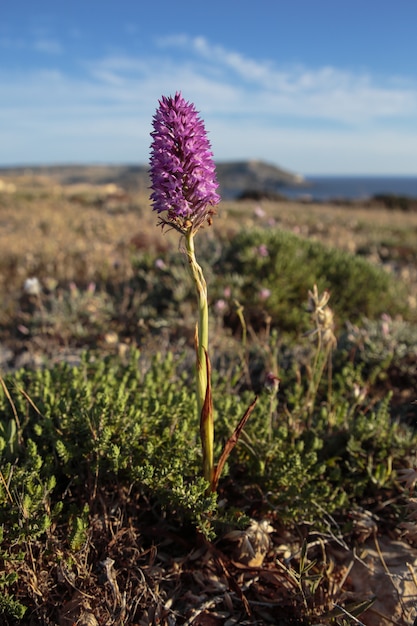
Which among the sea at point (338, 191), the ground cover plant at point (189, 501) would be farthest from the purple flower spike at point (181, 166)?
the sea at point (338, 191)

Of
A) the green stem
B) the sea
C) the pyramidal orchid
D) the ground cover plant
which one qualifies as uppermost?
the sea

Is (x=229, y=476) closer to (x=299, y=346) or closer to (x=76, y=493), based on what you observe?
(x=76, y=493)

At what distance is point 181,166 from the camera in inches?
66.0

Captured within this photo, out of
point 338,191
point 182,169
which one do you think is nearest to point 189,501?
point 182,169

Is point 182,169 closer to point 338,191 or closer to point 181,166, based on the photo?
point 181,166

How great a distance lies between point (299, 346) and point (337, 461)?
147 centimetres

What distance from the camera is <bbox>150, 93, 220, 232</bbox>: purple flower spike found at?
65.7 inches

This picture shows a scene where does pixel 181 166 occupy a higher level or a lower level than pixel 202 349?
higher

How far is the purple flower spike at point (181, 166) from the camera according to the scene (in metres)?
1.67

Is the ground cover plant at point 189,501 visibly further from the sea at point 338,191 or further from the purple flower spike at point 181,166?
the sea at point 338,191

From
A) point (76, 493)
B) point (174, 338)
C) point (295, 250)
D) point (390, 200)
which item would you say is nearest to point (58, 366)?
point (76, 493)

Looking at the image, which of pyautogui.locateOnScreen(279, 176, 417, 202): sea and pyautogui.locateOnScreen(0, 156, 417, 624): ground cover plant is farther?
pyautogui.locateOnScreen(279, 176, 417, 202): sea

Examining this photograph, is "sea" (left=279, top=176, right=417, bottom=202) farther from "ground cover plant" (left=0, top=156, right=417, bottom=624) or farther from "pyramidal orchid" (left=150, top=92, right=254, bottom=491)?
"pyramidal orchid" (left=150, top=92, right=254, bottom=491)

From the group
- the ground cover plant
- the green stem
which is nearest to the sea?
the ground cover plant
